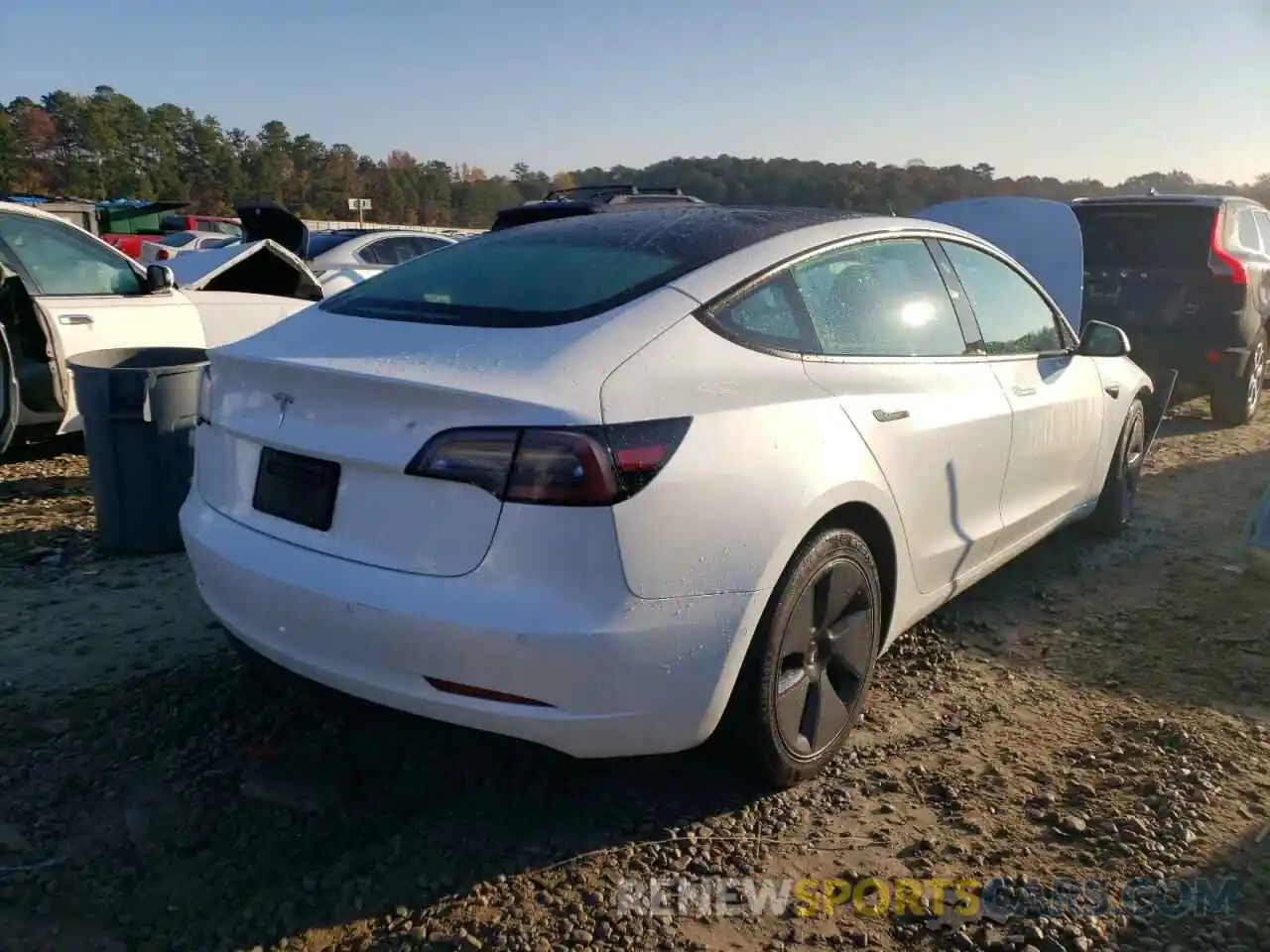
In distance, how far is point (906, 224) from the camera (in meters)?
3.62

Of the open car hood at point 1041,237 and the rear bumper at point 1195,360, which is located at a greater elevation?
the open car hood at point 1041,237

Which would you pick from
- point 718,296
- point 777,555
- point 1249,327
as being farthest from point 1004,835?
point 1249,327

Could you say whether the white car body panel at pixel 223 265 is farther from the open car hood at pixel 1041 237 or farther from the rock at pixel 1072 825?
the rock at pixel 1072 825

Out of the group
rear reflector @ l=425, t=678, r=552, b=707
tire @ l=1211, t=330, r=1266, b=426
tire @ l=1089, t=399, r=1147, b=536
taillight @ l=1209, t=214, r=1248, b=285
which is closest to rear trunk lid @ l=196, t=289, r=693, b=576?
rear reflector @ l=425, t=678, r=552, b=707

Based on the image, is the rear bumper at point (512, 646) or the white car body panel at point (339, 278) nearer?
the rear bumper at point (512, 646)

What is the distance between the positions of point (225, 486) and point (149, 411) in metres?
2.01

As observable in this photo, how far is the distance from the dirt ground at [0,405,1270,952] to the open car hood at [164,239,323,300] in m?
4.04

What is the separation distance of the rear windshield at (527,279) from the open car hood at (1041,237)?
4322 millimetres

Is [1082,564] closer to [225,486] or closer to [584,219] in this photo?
[584,219]

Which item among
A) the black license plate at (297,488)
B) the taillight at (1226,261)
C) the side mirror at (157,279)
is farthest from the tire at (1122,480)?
the side mirror at (157,279)

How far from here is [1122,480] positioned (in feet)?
17.1

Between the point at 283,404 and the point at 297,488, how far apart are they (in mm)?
219

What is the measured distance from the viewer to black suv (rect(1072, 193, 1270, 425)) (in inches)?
306

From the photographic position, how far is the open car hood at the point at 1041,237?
23.4 feet
